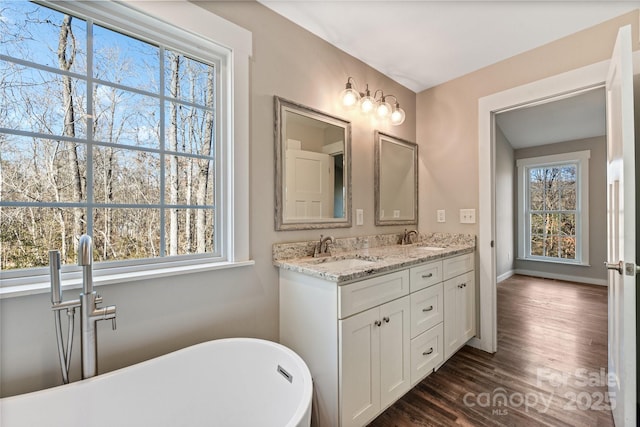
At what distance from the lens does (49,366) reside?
1043 mm

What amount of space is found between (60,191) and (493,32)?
2674 millimetres

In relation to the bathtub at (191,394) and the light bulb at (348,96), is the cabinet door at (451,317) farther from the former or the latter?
the light bulb at (348,96)

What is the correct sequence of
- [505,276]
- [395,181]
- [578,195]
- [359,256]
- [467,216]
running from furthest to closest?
1. [505,276]
2. [578,195]
3. [395,181]
4. [467,216]
5. [359,256]

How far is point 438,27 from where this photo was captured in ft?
5.86

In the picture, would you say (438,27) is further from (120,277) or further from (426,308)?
(120,277)

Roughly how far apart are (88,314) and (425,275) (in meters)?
1.74

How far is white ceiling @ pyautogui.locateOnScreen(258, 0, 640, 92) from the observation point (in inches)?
63.2

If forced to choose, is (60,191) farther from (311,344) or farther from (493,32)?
(493,32)

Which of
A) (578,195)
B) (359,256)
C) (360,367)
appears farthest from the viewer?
(578,195)

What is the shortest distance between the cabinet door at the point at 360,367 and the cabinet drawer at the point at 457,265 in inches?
32.0

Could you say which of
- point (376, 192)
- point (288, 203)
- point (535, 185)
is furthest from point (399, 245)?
point (535, 185)

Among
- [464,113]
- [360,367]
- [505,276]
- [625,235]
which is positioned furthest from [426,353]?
[505,276]

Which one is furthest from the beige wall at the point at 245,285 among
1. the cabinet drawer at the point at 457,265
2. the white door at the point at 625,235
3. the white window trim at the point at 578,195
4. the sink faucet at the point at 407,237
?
the white window trim at the point at 578,195

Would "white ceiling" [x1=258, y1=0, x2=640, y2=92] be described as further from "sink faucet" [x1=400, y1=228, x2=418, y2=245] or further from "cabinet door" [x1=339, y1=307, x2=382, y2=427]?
"cabinet door" [x1=339, y1=307, x2=382, y2=427]
